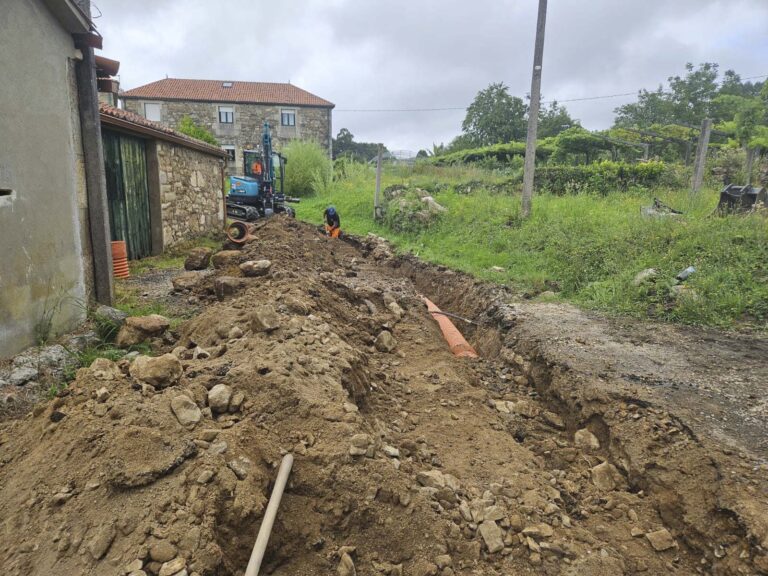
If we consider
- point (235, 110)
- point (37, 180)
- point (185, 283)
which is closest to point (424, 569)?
point (37, 180)

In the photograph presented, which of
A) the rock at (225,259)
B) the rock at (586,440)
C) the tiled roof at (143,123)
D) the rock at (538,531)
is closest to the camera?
the rock at (538,531)

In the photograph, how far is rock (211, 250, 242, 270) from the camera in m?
7.86

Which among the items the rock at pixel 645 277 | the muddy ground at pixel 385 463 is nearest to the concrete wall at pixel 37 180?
the muddy ground at pixel 385 463

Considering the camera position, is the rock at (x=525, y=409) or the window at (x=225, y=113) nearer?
the rock at (x=525, y=409)

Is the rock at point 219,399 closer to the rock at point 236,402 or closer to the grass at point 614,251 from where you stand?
the rock at point 236,402

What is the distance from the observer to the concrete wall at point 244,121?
3297cm

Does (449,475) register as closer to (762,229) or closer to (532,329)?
(532,329)

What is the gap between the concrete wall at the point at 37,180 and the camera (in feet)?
13.6

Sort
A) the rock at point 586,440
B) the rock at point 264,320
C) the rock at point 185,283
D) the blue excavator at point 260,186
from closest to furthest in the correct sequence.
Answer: the rock at point 586,440, the rock at point 264,320, the rock at point 185,283, the blue excavator at point 260,186

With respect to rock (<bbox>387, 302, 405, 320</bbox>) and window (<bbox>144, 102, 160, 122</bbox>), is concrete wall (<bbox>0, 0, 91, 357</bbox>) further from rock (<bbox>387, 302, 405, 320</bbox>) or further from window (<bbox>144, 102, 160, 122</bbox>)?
window (<bbox>144, 102, 160, 122</bbox>)

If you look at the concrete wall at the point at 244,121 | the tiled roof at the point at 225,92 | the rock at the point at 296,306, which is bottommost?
the rock at the point at 296,306

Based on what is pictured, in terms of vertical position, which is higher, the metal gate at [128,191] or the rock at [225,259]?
the metal gate at [128,191]

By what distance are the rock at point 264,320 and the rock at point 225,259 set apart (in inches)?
152

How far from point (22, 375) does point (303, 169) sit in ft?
70.9
